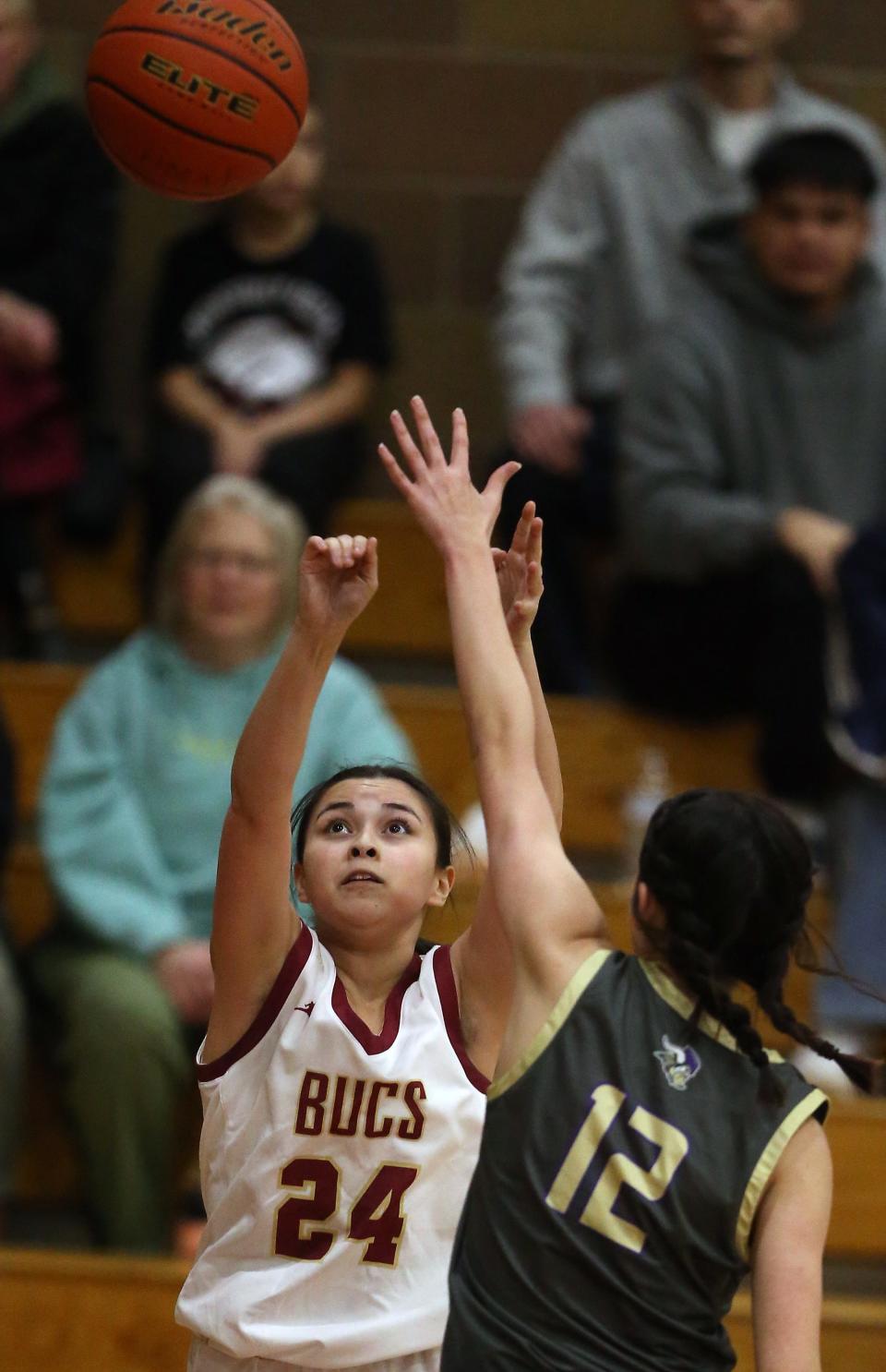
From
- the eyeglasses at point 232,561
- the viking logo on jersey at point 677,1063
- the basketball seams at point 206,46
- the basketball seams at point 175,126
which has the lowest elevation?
the eyeglasses at point 232,561

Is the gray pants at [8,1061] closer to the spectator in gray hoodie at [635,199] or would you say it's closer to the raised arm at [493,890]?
the raised arm at [493,890]

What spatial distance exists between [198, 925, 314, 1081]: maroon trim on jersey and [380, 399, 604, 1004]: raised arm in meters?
0.33

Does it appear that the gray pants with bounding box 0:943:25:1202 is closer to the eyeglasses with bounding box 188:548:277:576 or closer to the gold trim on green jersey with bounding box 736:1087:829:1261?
the eyeglasses with bounding box 188:548:277:576

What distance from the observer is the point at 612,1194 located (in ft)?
6.41

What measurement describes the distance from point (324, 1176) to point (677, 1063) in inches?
19.6

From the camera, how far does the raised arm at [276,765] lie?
217 centimetres

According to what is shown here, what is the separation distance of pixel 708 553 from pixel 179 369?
154 cm

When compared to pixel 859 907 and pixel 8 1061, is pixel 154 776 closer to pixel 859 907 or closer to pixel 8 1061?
pixel 8 1061

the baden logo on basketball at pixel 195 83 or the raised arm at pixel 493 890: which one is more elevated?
the baden logo on basketball at pixel 195 83

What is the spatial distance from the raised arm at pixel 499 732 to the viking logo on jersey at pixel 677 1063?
0.13m

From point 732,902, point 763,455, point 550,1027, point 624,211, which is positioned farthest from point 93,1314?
point 624,211

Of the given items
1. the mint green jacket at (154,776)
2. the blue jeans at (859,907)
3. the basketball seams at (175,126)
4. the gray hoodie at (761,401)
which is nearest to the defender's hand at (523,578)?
the basketball seams at (175,126)

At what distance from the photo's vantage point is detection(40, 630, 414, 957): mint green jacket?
12.6 ft

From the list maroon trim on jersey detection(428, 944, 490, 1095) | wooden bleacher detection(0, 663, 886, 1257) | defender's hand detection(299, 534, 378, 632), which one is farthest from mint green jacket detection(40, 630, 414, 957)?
defender's hand detection(299, 534, 378, 632)
